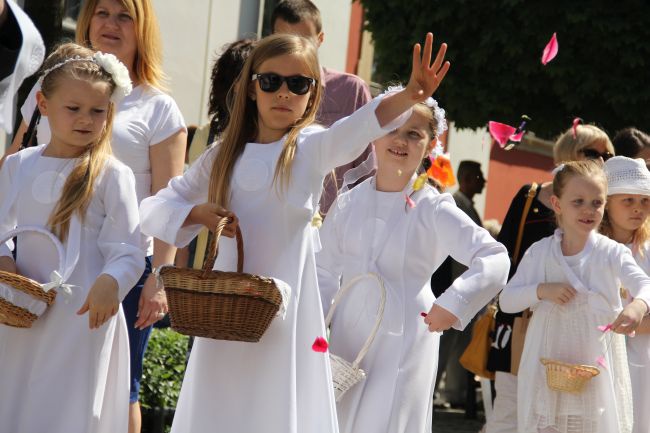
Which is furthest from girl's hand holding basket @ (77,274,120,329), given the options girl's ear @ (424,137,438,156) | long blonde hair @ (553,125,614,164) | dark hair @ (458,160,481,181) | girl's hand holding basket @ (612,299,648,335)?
dark hair @ (458,160,481,181)

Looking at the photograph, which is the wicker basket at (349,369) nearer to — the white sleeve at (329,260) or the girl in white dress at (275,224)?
the white sleeve at (329,260)

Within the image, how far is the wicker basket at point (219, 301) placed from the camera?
4.46 meters

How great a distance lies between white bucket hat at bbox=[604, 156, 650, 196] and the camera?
7.54 metres

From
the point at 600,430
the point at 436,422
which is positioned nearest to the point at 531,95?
the point at 436,422

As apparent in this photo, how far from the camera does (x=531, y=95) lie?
14.9 metres

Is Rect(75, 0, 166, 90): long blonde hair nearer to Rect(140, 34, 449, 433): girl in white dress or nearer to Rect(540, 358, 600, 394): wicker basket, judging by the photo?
Rect(140, 34, 449, 433): girl in white dress

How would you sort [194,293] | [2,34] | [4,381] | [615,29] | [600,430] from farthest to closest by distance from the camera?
[615,29] → [600,430] → [4,381] → [194,293] → [2,34]

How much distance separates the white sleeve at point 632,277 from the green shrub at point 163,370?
9.97ft

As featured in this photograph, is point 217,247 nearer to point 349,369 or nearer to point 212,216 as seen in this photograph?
point 212,216

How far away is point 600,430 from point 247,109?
9.23 ft

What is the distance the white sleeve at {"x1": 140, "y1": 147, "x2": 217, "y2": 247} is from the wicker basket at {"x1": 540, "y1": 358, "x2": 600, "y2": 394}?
7.86ft

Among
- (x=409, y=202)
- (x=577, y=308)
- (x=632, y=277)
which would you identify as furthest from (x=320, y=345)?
(x=632, y=277)

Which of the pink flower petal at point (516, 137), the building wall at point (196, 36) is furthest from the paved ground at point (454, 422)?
the building wall at point (196, 36)

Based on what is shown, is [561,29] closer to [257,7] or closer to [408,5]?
[408,5]
